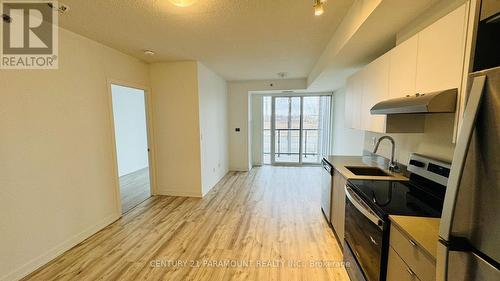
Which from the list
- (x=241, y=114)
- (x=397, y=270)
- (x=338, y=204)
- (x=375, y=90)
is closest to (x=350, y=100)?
(x=375, y=90)

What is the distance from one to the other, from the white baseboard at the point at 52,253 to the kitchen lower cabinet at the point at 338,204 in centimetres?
310

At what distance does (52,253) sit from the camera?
2236 mm

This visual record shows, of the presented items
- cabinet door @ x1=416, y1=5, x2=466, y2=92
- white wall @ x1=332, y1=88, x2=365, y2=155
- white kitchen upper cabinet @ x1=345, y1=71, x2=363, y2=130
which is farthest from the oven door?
white wall @ x1=332, y1=88, x2=365, y2=155

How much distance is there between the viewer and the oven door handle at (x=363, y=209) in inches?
53.2

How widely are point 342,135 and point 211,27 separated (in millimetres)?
3806

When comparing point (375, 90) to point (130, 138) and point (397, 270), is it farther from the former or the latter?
point (130, 138)

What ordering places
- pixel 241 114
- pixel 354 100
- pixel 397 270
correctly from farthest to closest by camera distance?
pixel 241 114 → pixel 354 100 → pixel 397 270

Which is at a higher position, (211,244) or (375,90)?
(375,90)

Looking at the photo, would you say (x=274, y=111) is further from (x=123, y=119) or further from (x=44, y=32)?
(x=44, y=32)

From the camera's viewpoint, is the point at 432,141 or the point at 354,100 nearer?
the point at 432,141

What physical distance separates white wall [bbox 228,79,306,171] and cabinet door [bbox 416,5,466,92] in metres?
3.90

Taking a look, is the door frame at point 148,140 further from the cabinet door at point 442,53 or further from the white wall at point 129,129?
the cabinet door at point 442,53

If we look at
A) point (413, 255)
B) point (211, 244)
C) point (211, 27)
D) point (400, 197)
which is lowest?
point (211, 244)

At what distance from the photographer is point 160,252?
236cm
